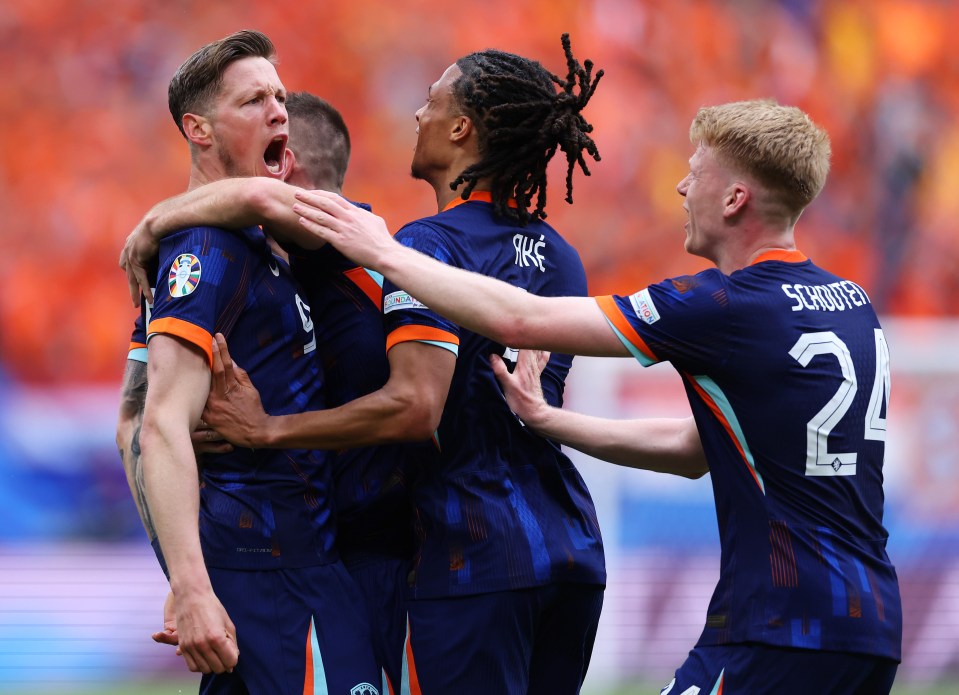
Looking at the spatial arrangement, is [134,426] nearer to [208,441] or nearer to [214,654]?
[208,441]

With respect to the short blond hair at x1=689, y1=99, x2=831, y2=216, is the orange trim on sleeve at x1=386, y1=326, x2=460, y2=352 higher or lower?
lower

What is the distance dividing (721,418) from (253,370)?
4.38ft

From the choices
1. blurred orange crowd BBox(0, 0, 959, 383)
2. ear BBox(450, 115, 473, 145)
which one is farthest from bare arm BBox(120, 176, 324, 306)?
blurred orange crowd BBox(0, 0, 959, 383)

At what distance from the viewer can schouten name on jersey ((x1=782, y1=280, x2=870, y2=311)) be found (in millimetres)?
3188

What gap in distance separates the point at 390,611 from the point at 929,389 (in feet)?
23.6

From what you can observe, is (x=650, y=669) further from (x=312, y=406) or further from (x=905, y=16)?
(x=905, y=16)

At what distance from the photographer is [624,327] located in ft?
10.6

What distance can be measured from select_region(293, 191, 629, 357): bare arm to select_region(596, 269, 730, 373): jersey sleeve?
5 cm

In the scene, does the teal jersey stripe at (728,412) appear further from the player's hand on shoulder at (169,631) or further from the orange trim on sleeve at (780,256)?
the player's hand on shoulder at (169,631)

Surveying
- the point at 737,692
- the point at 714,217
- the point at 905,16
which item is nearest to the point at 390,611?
the point at 737,692

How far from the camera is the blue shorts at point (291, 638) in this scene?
10.8 feet

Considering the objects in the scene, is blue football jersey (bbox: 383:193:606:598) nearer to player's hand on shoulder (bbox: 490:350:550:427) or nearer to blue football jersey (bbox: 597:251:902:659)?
player's hand on shoulder (bbox: 490:350:550:427)

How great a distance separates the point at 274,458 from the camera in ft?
11.5

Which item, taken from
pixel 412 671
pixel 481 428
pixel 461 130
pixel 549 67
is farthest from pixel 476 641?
pixel 549 67
